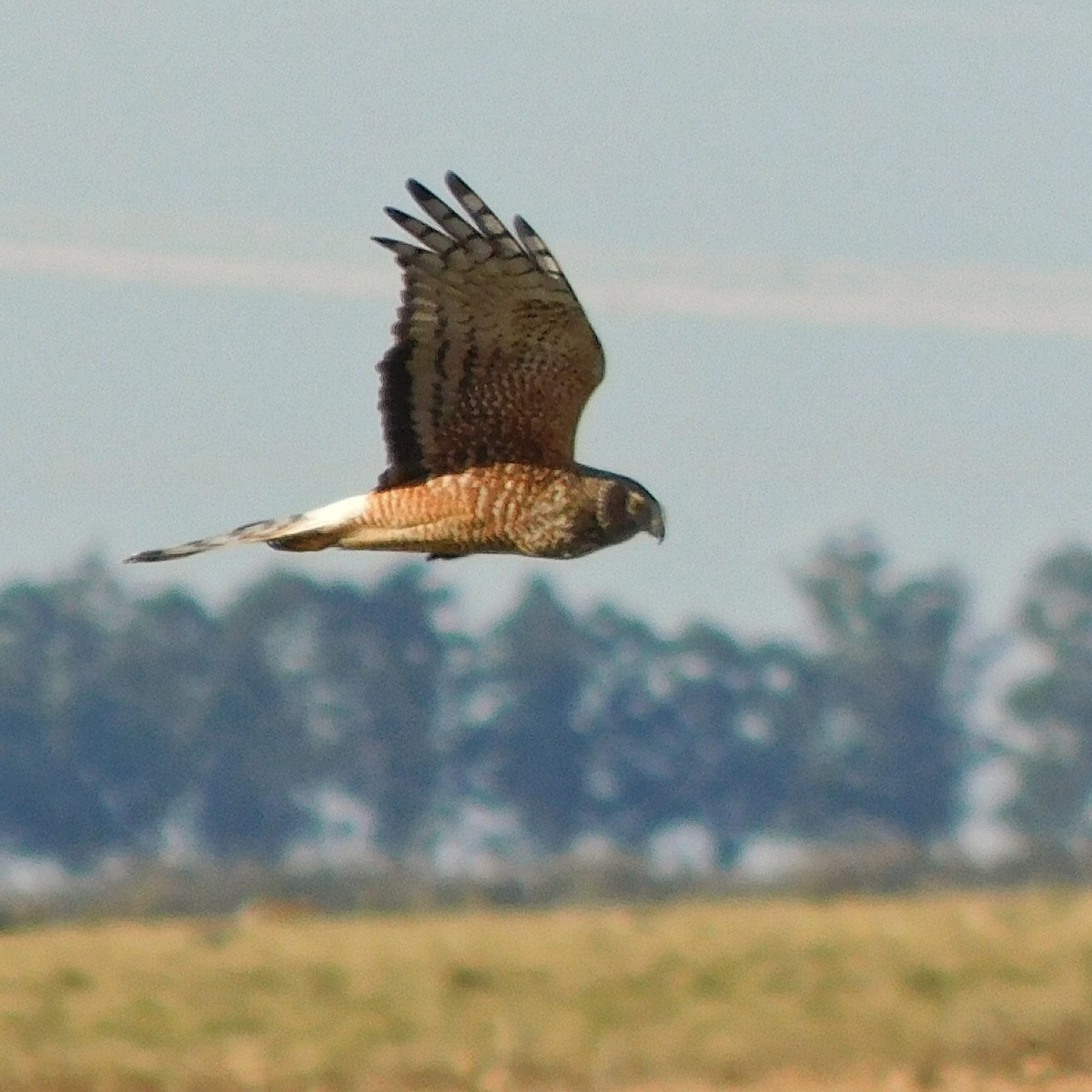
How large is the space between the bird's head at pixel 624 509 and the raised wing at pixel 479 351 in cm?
18

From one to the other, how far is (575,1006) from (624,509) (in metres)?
9.93

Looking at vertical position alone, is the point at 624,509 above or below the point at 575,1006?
above

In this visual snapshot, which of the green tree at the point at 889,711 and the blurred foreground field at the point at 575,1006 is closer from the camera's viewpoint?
the blurred foreground field at the point at 575,1006

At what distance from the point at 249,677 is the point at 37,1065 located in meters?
51.5

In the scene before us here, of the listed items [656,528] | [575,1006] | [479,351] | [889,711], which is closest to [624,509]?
[656,528]

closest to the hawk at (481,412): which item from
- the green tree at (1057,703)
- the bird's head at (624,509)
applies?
the bird's head at (624,509)

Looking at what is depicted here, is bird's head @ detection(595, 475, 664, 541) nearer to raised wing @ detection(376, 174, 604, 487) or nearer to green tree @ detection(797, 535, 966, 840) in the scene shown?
raised wing @ detection(376, 174, 604, 487)

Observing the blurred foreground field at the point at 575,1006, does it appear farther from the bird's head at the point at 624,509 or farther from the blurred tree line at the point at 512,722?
the blurred tree line at the point at 512,722

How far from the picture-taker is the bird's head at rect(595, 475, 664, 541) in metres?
8.93

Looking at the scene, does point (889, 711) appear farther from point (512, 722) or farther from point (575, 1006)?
point (575, 1006)

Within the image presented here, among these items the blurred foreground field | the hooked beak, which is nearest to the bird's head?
the hooked beak

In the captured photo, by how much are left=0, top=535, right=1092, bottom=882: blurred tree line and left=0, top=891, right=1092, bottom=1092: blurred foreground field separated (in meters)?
42.2

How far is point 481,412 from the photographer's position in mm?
9070

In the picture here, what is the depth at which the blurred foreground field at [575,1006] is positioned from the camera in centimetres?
1697
